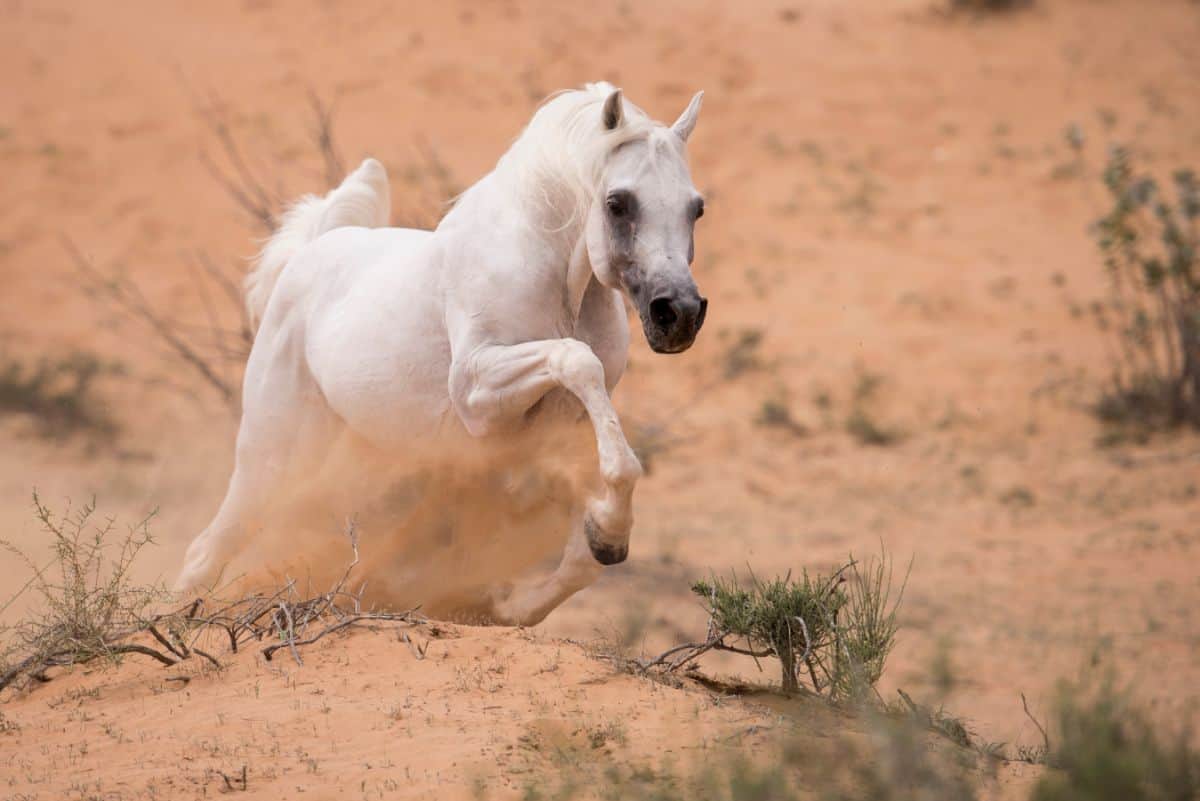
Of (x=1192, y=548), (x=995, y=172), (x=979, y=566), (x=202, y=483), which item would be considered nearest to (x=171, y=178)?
(x=202, y=483)

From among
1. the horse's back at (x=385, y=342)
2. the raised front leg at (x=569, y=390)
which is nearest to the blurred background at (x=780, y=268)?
the raised front leg at (x=569, y=390)

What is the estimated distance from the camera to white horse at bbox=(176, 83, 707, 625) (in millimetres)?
4711

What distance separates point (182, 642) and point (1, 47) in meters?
16.9

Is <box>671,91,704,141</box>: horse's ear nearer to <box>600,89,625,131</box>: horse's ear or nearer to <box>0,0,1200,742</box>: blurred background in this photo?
<box>600,89,625,131</box>: horse's ear

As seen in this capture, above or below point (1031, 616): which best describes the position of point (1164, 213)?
above

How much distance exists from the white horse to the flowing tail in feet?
1.14

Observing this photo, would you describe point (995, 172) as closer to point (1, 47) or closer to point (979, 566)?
point (979, 566)

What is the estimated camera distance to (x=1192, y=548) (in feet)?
31.9

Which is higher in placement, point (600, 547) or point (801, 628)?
point (600, 547)

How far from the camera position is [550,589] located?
5336 mm

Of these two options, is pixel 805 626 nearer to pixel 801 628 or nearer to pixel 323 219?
pixel 801 628

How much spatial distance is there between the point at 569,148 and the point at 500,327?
723mm

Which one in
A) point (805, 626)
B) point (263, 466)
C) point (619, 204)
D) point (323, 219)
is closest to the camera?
point (805, 626)

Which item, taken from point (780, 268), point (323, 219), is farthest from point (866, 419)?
point (323, 219)
